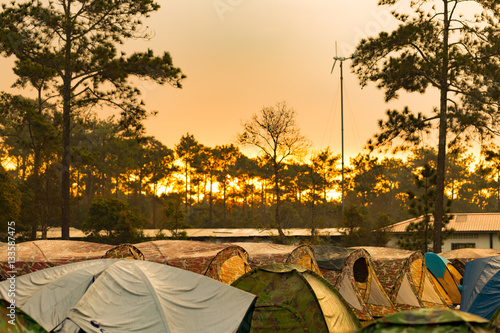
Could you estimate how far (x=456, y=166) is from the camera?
69.1 m

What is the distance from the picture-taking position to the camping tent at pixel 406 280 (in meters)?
14.8

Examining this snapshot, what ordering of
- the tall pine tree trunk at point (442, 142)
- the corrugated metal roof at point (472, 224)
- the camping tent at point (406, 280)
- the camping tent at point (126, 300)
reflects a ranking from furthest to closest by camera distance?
the corrugated metal roof at point (472, 224)
the tall pine tree trunk at point (442, 142)
the camping tent at point (406, 280)
the camping tent at point (126, 300)

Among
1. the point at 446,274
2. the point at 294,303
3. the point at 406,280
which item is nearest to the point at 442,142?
the point at 446,274

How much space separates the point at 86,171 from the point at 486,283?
179 ft

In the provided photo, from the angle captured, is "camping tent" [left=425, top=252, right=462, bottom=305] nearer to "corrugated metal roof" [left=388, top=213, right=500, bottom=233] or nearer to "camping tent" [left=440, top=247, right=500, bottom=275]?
"camping tent" [left=440, top=247, right=500, bottom=275]

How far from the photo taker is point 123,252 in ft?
Answer: 46.1

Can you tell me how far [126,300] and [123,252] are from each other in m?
6.35

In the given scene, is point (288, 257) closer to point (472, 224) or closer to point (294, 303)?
point (294, 303)

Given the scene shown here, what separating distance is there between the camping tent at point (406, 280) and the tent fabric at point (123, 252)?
6816 mm

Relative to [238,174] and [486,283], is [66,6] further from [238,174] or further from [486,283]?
[238,174]

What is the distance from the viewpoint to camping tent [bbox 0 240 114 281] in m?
13.9

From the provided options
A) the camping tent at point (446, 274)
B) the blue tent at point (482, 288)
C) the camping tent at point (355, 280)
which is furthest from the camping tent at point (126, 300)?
the camping tent at point (446, 274)

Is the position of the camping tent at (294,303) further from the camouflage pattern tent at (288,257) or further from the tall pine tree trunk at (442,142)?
the tall pine tree trunk at (442,142)

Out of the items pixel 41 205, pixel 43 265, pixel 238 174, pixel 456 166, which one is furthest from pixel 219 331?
pixel 456 166
